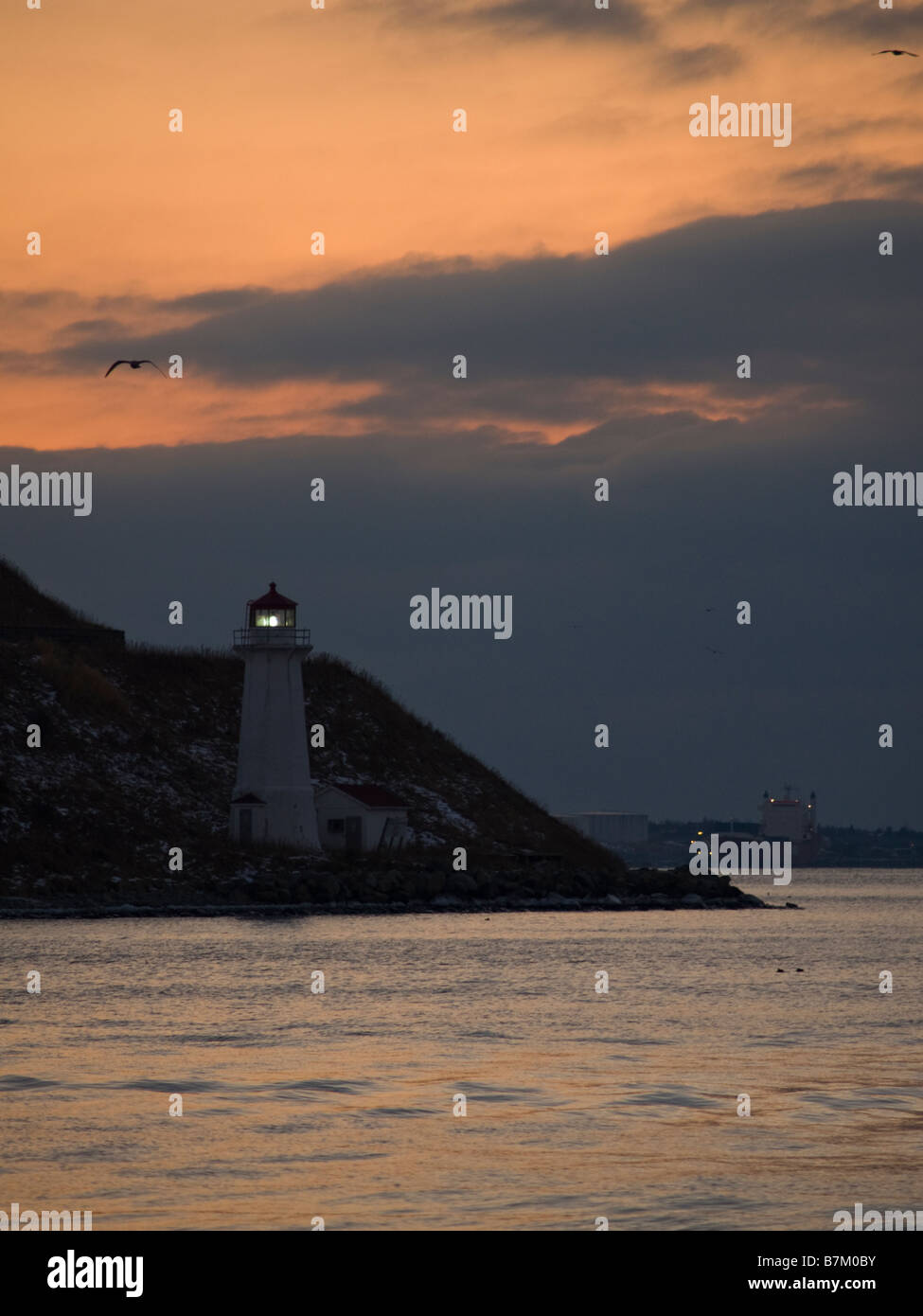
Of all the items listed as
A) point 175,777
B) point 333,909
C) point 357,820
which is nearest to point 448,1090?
point 333,909

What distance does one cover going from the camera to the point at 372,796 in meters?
83.0

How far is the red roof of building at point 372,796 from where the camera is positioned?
8212 centimetres

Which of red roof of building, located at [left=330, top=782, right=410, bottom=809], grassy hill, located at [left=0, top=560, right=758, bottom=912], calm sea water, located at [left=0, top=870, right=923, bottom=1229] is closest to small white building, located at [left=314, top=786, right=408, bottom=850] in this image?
red roof of building, located at [left=330, top=782, right=410, bottom=809]

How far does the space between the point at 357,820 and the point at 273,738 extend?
10.1 meters

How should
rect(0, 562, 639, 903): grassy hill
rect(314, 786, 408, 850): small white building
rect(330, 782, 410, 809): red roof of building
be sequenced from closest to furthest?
rect(0, 562, 639, 903): grassy hill → rect(314, 786, 408, 850): small white building → rect(330, 782, 410, 809): red roof of building

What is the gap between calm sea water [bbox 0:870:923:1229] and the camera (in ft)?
66.5

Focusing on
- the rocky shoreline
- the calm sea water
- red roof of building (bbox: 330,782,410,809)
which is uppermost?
red roof of building (bbox: 330,782,410,809)

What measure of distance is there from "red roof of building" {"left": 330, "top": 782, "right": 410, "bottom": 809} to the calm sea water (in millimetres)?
25880

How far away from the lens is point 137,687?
299 ft

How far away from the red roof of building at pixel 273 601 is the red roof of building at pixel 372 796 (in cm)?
1295

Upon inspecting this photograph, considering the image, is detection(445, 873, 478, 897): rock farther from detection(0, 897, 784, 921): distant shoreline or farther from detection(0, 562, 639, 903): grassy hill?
detection(0, 897, 784, 921): distant shoreline
